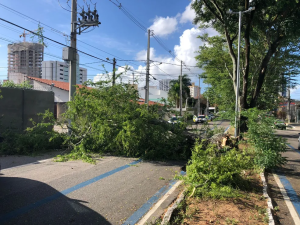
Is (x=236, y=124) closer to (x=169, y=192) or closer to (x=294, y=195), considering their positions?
(x=294, y=195)

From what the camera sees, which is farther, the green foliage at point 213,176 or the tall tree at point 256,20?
the tall tree at point 256,20

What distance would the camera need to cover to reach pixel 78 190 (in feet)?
17.5

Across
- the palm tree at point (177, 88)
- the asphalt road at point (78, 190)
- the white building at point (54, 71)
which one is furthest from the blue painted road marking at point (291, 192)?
the palm tree at point (177, 88)

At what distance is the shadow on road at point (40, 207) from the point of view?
397cm

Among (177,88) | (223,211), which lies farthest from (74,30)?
(177,88)

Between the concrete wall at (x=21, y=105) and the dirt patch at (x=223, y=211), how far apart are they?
11.2 metres

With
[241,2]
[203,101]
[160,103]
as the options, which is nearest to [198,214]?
[160,103]

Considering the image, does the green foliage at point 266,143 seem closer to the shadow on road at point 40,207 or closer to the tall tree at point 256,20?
the shadow on road at point 40,207

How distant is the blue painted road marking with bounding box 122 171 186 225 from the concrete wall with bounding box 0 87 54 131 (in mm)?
9978

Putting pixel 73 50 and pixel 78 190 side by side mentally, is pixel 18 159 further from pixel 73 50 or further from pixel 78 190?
pixel 73 50

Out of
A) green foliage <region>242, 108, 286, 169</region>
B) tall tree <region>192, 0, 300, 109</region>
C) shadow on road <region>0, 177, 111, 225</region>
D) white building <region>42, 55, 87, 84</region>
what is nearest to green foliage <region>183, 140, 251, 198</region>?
green foliage <region>242, 108, 286, 169</region>

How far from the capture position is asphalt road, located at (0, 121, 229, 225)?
4.15 metres

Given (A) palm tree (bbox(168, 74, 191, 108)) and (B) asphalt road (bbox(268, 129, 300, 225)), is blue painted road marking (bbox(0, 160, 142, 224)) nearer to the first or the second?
(B) asphalt road (bbox(268, 129, 300, 225))

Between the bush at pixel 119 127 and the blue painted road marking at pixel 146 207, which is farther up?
the bush at pixel 119 127
